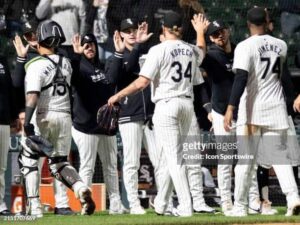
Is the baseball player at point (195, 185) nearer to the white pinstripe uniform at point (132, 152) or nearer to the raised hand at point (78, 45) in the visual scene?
the white pinstripe uniform at point (132, 152)

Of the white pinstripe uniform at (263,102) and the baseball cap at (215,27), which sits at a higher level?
the baseball cap at (215,27)

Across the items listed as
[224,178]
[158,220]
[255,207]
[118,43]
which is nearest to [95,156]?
[118,43]

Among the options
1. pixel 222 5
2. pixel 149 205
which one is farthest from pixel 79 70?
pixel 222 5

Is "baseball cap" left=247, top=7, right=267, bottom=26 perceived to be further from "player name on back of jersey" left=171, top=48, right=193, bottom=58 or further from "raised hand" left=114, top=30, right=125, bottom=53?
"raised hand" left=114, top=30, right=125, bottom=53

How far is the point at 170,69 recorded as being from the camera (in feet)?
34.4

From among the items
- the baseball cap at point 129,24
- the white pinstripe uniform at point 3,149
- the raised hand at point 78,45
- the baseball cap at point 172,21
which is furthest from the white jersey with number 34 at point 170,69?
the white pinstripe uniform at point 3,149

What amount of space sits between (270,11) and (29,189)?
5.89 meters

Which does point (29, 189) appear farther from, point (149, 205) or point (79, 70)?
point (149, 205)

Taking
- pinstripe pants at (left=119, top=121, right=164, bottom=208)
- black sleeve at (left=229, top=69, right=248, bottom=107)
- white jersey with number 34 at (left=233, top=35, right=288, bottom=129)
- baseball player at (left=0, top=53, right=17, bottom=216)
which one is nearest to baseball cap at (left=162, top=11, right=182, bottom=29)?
white jersey with number 34 at (left=233, top=35, right=288, bottom=129)

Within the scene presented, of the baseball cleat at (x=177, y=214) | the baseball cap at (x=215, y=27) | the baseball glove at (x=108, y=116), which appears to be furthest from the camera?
the baseball cap at (x=215, y=27)

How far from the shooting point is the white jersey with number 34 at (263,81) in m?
10.2

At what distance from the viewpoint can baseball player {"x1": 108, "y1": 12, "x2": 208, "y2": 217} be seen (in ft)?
34.1

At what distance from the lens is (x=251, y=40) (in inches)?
401

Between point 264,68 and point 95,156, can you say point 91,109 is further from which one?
point 264,68
